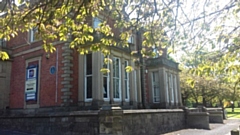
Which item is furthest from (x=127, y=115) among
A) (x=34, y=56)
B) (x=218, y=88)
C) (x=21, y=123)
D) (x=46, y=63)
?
(x=218, y=88)

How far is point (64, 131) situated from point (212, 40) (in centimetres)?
779

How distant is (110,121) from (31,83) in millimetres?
10051

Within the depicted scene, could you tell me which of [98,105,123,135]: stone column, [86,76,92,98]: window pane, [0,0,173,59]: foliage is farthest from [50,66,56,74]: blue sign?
[0,0,173,59]: foliage

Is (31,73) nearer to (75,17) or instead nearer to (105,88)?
(105,88)

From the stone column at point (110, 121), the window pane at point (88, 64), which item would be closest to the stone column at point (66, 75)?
the window pane at point (88, 64)

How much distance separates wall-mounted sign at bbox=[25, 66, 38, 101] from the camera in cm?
1739

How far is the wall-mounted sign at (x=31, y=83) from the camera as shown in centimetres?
1739

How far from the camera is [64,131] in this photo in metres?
11.3

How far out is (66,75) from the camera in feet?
51.3

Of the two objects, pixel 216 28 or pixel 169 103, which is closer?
Result: pixel 216 28

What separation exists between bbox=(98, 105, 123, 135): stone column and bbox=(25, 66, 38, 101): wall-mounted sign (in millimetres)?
8920

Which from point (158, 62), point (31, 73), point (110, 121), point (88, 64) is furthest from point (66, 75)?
point (158, 62)

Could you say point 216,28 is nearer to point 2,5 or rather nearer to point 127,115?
point 127,115

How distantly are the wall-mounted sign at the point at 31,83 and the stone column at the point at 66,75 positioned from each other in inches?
117
